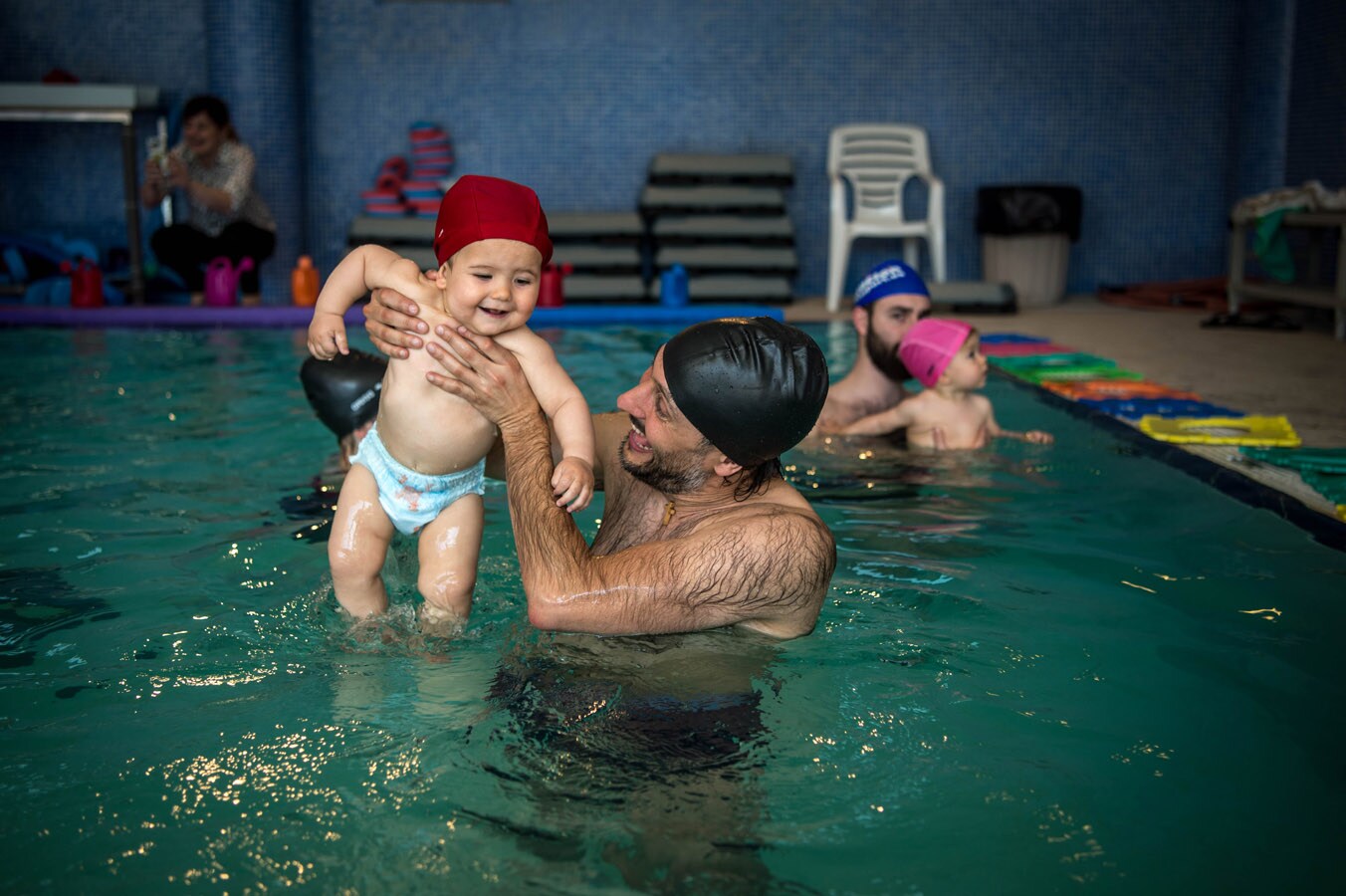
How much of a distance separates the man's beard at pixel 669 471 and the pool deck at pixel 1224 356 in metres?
2.71

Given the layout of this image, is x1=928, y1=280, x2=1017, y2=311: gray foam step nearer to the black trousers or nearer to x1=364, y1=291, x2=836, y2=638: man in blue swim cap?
the black trousers

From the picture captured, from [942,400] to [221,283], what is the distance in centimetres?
704

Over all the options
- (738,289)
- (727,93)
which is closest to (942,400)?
(738,289)

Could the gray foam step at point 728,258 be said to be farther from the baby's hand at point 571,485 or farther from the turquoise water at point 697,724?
the baby's hand at point 571,485

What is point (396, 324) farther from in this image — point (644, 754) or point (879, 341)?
point (879, 341)

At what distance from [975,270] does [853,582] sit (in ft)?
31.4

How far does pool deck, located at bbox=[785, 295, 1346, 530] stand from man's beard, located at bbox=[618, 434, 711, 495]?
2.71 m

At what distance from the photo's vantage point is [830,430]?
5844 mm

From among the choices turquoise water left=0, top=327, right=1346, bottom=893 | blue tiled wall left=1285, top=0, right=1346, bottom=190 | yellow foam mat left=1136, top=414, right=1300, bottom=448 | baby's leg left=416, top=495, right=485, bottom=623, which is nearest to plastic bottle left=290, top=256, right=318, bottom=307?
turquoise water left=0, top=327, right=1346, bottom=893

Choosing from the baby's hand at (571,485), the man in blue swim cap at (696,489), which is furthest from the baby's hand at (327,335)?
the baby's hand at (571,485)

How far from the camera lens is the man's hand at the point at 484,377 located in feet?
9.66

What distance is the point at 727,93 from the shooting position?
12.6m

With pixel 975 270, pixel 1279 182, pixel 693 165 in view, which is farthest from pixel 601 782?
pixel 1279 182

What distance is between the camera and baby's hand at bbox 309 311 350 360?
3090mm
